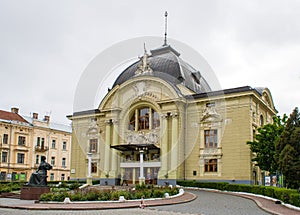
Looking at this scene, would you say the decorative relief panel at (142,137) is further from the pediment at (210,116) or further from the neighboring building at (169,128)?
the pediment at (210,116)

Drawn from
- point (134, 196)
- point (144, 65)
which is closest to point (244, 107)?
point (144, 65)

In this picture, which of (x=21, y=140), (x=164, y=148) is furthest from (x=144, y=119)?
(x=21, y=140)

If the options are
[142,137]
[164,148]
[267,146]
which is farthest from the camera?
[142,137]

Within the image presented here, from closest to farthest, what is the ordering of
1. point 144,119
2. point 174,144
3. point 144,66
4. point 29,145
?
point 174,144, point 144,119, point 144,66, point 29,145

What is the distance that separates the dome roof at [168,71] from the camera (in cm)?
4103

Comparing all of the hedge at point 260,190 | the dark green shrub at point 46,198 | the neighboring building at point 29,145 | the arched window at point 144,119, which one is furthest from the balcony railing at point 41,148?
the dark green shrub at point 46,198

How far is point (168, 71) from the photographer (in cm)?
4175

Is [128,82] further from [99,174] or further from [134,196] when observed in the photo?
[134,196]

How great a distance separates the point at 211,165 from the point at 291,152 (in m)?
16.2

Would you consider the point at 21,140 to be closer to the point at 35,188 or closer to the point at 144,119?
the point at 144,119

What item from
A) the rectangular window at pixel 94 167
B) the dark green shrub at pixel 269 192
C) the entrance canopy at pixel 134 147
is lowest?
the dark green shrub at pixel 269 192

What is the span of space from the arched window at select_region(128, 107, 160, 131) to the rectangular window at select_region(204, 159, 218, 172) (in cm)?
686

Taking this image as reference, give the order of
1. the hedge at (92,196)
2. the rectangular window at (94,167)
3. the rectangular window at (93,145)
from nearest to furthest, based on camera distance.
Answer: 1. the hedge at (92,196)
2. the rectangular window at (94,167)
3. the rectangular window at (93,145)

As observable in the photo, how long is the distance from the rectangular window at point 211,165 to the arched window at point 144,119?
686cm
